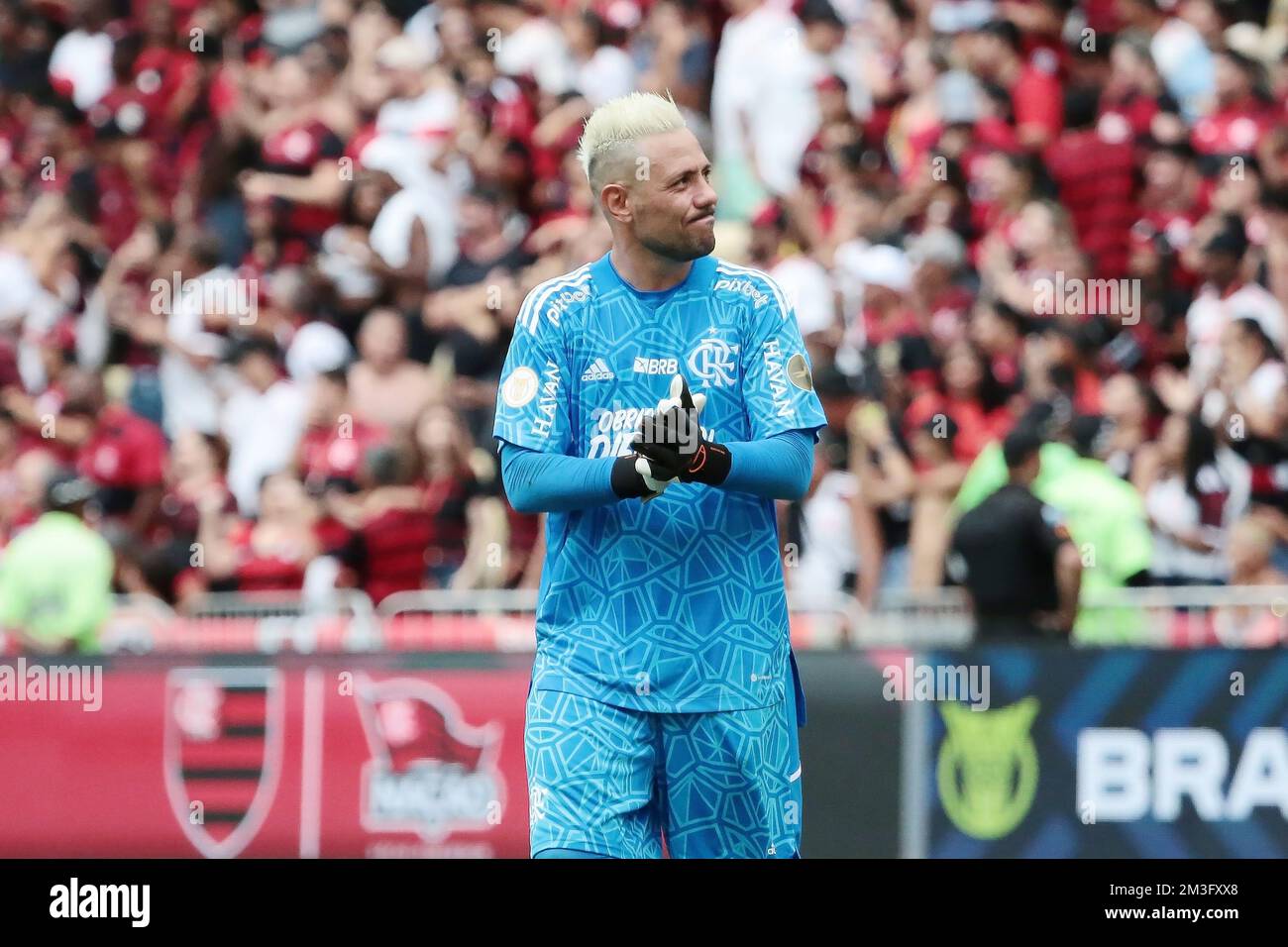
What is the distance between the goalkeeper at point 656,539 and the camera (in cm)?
535

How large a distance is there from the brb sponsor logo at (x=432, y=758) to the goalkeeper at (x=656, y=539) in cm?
465

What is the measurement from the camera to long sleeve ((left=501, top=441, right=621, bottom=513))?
17.1ft

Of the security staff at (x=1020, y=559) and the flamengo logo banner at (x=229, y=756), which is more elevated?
the security staff at (x=1020, y=559)

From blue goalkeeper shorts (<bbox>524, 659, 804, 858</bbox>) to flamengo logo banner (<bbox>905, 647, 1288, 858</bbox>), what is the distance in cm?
443

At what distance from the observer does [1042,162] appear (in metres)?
12.9

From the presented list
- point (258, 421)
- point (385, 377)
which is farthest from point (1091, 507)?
point (258, 421)

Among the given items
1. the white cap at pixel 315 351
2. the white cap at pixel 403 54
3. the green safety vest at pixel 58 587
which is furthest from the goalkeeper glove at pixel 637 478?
the white cap at pixel 403 54

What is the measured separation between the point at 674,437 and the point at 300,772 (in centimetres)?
565

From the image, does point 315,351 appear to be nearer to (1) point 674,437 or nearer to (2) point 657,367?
(2) point 657,367

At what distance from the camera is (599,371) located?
546cm

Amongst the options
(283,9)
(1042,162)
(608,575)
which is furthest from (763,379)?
(283,9)

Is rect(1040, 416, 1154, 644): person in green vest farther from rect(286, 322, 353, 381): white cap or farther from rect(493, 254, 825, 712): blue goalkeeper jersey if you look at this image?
rect(493, 254, 825, 712): blue goalkeeper jersey

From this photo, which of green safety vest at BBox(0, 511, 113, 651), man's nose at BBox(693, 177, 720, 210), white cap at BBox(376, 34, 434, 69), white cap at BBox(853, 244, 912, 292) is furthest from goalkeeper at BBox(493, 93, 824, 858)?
white cap at BBox(376, 34, 434, 69)

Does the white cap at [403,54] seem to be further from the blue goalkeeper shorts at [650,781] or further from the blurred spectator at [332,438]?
the blue goalkeeper shorts at [650,781]
